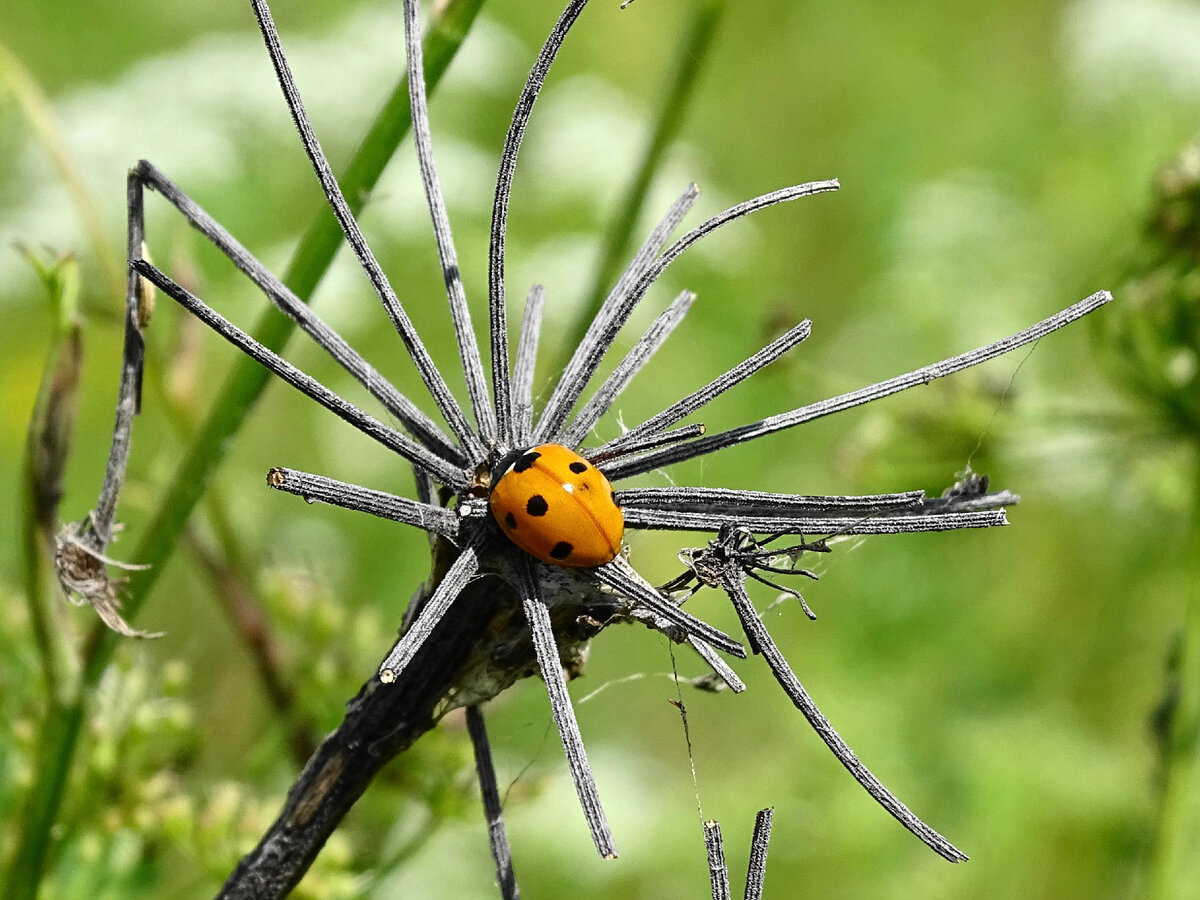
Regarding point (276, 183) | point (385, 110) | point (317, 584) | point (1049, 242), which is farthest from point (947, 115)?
point (385, 110)

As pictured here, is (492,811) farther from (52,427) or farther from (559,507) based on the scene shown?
(52,427)

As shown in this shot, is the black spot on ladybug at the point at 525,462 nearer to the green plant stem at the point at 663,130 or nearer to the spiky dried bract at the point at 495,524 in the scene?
the spiky dried bract at the point at 495,524

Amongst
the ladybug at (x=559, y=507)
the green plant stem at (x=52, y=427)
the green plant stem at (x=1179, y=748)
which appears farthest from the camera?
the green plant stem at (x=1179, y=748)

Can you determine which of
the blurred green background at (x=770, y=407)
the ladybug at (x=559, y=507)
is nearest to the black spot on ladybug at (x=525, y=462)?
the ladybug at (x=559, y=507)

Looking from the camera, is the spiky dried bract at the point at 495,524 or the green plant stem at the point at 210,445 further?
the green plant stem at the point at 210,445

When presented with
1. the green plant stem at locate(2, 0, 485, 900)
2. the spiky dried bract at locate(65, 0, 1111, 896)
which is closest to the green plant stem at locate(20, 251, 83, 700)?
the green plant stem at locate(2, 0, 485, 900)

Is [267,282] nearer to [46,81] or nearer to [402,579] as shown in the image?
[402,579]
